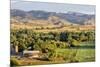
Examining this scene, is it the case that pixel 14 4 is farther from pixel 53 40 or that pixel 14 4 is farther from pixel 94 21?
pixel 94 21

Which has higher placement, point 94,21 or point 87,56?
point 94,21

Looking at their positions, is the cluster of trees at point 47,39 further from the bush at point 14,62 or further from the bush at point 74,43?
the bush at point 14,62

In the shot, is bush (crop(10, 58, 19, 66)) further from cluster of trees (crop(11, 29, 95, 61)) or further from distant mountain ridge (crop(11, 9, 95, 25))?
distant mountain ridge (crop(11, 9, 95, 25))

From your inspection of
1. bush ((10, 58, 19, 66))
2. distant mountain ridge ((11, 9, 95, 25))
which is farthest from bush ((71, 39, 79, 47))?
bush ((10, 58, 19, 66))

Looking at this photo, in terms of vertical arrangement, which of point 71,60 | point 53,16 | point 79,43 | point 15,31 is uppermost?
point 53,16
